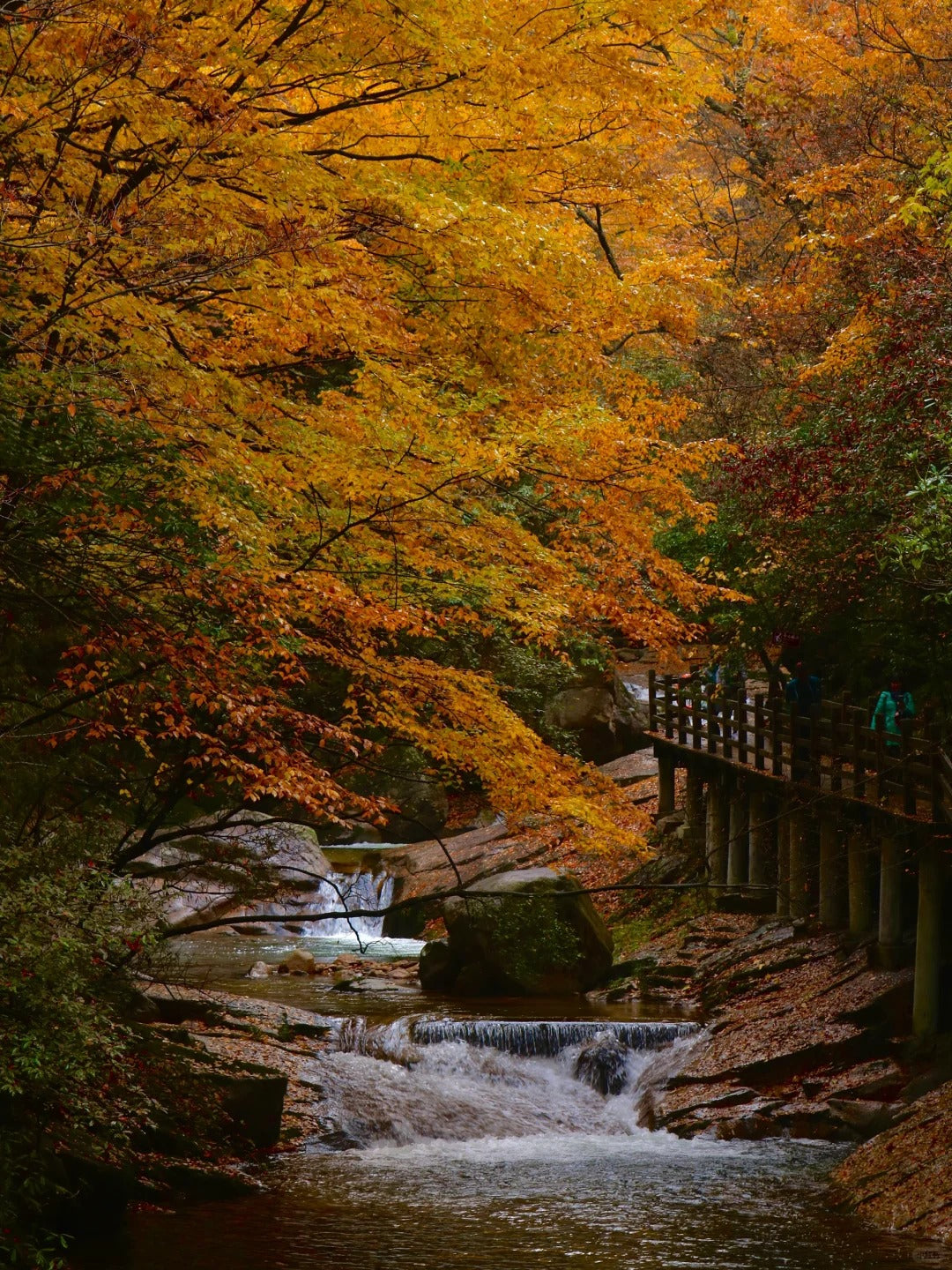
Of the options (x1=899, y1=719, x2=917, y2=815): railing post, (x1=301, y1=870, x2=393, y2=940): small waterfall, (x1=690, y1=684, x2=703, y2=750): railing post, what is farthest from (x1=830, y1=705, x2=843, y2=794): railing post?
(x1=301, y1=870, x2=393, y2=940): small waterfall

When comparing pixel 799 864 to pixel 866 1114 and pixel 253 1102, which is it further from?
pixel 253 1102

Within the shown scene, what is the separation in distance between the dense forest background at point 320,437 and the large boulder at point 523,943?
2185mm

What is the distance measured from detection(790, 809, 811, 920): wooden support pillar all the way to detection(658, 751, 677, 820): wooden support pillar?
6249 mm

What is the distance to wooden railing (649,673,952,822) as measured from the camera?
12.3m

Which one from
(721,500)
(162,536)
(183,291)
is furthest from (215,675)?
(721,500)

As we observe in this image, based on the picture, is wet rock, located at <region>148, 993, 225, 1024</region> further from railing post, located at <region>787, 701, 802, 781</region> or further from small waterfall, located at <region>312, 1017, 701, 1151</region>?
railing post, located at <region>787, 701, 802, 781</region>

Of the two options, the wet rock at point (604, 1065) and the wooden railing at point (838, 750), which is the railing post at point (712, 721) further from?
the wet rock at point (604, 1065)

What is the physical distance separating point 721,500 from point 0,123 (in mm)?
13254

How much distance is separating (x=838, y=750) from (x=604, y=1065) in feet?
14.7

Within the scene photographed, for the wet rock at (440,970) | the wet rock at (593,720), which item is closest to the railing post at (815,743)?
the wet rock at (440,970)

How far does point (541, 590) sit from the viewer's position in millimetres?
11305

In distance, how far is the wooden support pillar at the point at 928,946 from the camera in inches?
492

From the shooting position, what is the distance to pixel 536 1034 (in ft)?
46.1

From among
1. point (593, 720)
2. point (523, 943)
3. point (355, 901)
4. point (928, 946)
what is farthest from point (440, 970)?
point (593, 720)
